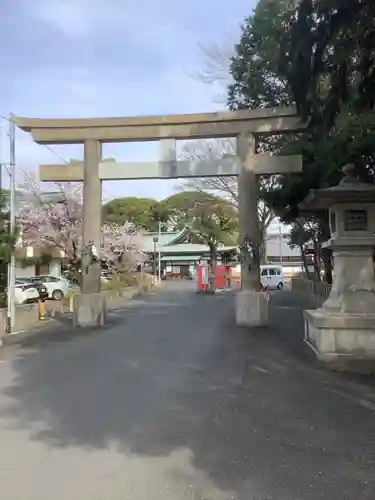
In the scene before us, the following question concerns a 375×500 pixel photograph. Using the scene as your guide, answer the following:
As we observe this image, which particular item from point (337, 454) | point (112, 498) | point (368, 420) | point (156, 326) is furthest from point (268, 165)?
point (112, 498)

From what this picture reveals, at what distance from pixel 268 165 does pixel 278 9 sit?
4341 millimetres

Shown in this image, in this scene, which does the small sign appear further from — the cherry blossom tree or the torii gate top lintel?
the cherry blossom tree

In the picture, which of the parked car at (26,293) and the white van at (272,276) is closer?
the parked car at (26,293)

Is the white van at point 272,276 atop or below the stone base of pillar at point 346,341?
atop

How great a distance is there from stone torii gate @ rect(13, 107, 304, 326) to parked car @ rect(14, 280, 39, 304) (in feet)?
39.8

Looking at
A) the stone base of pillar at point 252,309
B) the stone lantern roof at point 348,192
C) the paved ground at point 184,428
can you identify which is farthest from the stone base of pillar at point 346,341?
the stone base of pillar at point 252,309

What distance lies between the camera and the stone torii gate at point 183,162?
1700 centimetres

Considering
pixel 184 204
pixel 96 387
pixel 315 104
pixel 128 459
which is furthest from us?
pixel 184 204

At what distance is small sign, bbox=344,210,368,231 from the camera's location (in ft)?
33.6

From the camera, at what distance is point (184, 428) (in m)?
6.13

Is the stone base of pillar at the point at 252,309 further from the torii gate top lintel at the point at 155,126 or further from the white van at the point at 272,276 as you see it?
the white van at the point at 272,276

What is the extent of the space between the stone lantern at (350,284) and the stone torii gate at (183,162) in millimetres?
6671

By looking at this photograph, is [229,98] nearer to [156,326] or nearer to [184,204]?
[156,326]

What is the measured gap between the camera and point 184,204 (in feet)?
215
